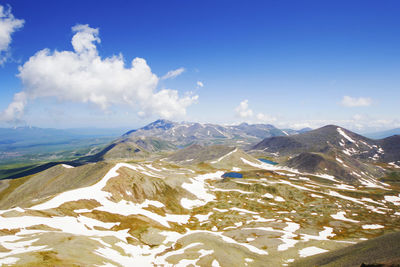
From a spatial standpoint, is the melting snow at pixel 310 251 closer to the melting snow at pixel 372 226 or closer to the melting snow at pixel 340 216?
the melting snow at pixel 372 226

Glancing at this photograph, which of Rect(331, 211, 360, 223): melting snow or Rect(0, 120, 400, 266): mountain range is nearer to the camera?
Rect(0, 120, 400, 266): mountain range

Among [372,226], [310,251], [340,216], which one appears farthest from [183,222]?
[372,226]

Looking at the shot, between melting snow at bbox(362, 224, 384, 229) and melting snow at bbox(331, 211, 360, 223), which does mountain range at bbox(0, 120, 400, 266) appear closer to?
melting snow at bbox(331, 211, 360, 223)

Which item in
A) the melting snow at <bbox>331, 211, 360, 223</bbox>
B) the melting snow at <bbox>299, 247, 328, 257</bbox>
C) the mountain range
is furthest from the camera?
the melting snow at <bbox>331, 211, 360, 223</bbox>

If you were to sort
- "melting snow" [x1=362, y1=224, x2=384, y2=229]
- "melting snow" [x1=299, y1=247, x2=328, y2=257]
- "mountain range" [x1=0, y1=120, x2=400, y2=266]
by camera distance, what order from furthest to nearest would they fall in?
1. "melting snow" [x1=362, y1=224, x2=384, y2=229]
2. "melting snow" [x1=299, y1=247, x2=328, y2=257]
3. "mountain range" [x1=0, y1=120, x2=400, y2=266]

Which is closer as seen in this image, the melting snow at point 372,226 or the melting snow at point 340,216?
the melting snow at point 372,226

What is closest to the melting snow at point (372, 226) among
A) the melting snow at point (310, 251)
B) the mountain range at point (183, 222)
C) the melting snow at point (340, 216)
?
the mountain range at point (183, 222)

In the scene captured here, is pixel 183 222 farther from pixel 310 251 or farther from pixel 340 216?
pixel 340 216

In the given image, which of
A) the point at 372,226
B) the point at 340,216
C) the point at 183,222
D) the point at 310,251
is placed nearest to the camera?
the point at 310,251

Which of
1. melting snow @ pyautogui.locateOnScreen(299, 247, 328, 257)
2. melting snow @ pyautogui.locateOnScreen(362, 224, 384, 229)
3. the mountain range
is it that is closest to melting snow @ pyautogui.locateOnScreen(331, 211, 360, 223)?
the mountain range

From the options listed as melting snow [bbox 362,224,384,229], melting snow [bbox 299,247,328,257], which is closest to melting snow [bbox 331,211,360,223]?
melting snow [bbox 362,224,384,229]

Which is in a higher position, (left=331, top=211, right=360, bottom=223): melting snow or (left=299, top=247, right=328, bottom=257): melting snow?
(left=299, top=247, right=328, bottom=257): melting snow

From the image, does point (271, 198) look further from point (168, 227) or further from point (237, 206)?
point (168, 227)
